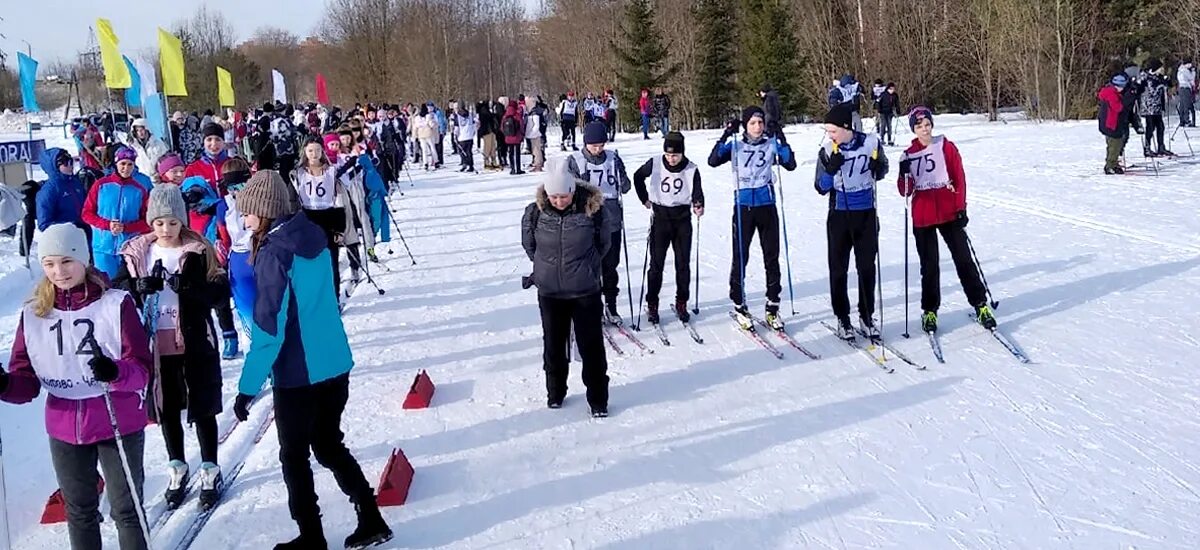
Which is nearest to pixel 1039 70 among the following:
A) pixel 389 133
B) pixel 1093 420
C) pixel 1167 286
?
pixel 389 133

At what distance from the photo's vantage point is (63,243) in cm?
369

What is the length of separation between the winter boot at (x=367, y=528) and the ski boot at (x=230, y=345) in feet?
13.0

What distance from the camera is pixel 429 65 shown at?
48.3 m

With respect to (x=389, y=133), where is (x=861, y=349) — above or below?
below

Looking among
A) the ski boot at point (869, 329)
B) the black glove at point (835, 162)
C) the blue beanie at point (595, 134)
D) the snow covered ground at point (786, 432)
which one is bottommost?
the snow covered ground at point (786, 432)

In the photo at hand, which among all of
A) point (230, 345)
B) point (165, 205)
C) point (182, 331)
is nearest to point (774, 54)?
→ point (230, 345)

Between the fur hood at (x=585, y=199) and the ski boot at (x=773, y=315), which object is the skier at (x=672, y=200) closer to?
the ski boot at (x=773, y=315)

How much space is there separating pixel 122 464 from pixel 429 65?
4653cm

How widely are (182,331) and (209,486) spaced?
0.88 m

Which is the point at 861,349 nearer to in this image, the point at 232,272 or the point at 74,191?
the point at 232,272

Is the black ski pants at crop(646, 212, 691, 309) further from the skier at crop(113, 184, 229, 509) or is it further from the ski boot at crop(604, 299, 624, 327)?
the skier at crop(113, 184, 229, 509)

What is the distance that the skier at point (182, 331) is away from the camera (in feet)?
15.4

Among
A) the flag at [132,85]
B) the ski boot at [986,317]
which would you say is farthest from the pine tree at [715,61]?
the ski boot at [986,317]

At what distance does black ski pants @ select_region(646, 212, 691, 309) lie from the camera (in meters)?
7.94
